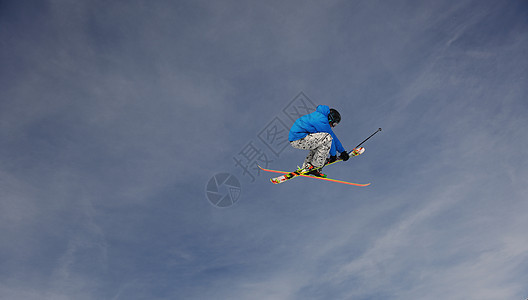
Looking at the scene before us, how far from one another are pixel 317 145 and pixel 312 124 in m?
1.28

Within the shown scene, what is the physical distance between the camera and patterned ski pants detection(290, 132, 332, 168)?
49.1ft

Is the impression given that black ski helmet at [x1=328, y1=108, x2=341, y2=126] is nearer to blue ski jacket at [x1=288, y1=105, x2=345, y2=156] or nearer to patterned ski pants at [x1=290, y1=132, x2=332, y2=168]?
blue ski jacket at [x1=288, y1=105, x2=345, y2=156]

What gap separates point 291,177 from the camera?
702 inches

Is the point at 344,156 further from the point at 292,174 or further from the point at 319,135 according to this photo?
the point at 292,174

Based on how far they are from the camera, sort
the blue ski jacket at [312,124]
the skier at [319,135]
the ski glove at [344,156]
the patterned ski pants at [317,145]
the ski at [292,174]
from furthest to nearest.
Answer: the ski at [292,174] → the ski glove at [344,156] → the patterned ski pants at [317,145] → the skier at [319,135] → the blue ski jacket at [312,124]

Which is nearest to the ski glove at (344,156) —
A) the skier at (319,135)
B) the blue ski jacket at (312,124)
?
the skier at (319,135)

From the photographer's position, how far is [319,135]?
14930 millimetres

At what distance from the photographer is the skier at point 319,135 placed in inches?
571

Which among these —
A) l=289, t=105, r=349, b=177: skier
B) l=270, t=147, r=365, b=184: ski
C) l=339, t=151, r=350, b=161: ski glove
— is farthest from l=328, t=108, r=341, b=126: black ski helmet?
l=270, t=147, r=365, b=184: ski

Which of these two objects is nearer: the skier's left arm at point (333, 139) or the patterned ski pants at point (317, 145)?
the skier's left arm at point (333, 139)

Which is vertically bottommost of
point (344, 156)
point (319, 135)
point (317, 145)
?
point (344, 156)

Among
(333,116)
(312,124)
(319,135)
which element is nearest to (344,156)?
(319,135)

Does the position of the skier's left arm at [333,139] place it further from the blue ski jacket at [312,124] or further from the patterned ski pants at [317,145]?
the patterned ski pants at [317,145]

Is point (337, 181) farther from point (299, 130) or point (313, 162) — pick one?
point (299, 130)
